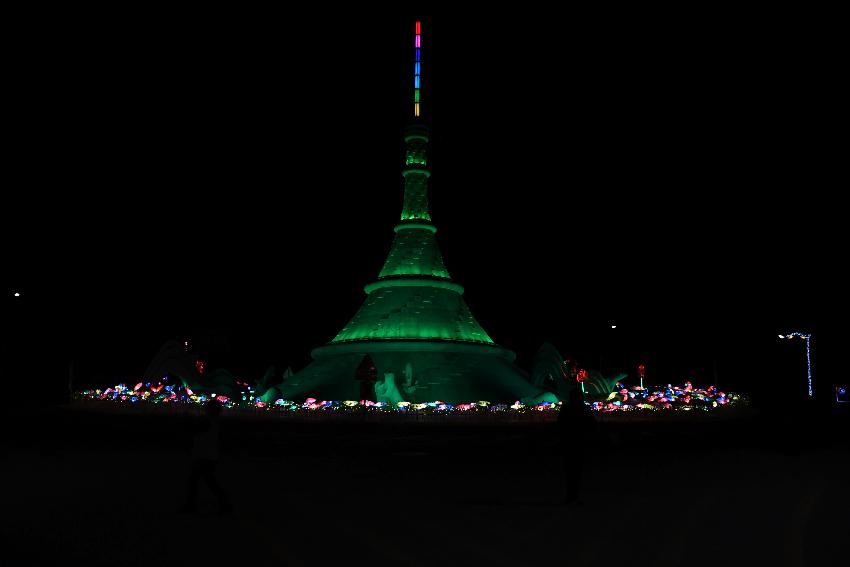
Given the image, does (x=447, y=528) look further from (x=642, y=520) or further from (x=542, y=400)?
(x=542, y=400)

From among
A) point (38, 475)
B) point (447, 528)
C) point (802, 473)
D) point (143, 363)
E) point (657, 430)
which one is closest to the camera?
point (447, 528)

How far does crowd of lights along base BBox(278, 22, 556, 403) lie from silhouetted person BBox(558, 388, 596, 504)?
23632 millimetres

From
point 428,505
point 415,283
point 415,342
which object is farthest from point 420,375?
point 428,505

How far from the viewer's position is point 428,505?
35.6ft

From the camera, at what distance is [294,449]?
19609 millimetres

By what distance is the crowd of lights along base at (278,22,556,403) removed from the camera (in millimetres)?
38562

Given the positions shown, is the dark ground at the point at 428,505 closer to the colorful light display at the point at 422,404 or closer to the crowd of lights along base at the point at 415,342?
the colorful light display at the point at 422,404

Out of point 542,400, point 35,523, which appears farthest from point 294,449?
point 542,400

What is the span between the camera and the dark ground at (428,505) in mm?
8008

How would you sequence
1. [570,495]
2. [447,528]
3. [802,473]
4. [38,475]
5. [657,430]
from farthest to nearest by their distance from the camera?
[657,430] → [802,473] → [38,475] → [570,495] → [447,528]

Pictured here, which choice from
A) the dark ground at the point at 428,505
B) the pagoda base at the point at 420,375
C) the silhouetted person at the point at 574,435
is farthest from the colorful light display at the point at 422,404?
the silhouetted person at the point at 574,435

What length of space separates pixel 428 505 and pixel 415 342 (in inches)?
1169

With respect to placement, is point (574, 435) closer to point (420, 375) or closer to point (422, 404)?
point (422, 404)

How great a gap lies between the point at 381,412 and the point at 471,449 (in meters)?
13.2
